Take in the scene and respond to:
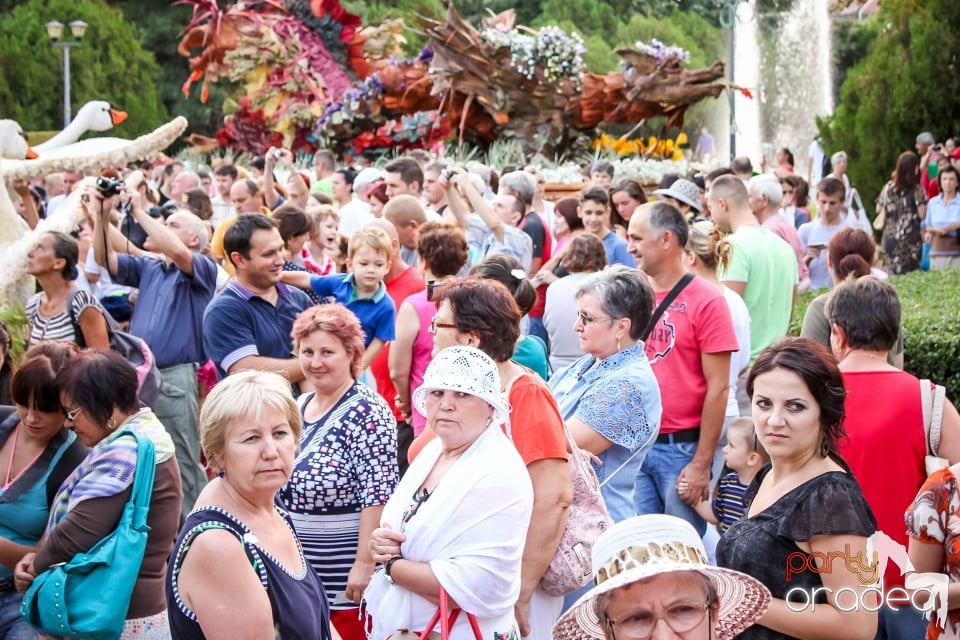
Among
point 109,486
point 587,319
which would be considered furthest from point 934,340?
point 109,486

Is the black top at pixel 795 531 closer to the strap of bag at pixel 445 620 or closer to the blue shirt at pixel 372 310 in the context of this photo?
the strap of bag at pixel 445 620

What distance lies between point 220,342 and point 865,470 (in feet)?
10.3

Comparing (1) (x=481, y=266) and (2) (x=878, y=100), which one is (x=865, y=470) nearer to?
(1) (x=481, y=266)

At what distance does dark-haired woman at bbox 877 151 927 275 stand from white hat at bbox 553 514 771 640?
38.6 feet

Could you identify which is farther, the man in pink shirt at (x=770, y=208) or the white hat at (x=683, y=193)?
the man in pink shirt at (x=770, y=208)

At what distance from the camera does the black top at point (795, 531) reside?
3.15 meters

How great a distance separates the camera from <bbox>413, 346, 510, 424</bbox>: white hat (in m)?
3.68

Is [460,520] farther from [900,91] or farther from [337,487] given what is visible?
[900,91]

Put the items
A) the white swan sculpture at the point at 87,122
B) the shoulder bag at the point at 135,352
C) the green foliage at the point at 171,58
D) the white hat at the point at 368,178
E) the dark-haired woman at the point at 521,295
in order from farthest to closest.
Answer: the green foliage at the point at 171,58 → the white hat at the point at 368,178 → the white swan sculpture at the point at 87,122 → the shoulder bag at the point at 135,352 → the dark-haired woman at the point at 521,295

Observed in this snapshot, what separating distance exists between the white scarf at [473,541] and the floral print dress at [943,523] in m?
1.17

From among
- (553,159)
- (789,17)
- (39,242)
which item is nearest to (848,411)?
(39,242)

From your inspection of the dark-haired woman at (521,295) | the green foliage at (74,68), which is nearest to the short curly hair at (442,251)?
the dark-haired woman at (521,295)

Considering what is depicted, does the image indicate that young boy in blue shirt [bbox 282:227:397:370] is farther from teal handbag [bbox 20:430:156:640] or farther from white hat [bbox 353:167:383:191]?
white hat [bbox 353:167:383:191]

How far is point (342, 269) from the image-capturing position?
856 centimetres
